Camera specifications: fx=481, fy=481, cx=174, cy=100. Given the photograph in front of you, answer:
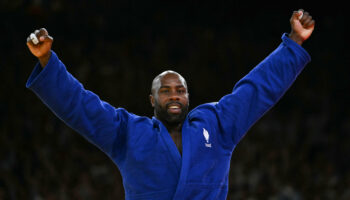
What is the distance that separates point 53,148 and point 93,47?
1.51 metres

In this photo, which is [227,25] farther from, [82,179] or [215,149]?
[215,149]

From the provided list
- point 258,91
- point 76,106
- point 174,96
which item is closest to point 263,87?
point 258,91

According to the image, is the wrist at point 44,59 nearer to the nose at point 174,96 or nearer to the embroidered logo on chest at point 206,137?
the nose at point 174,96

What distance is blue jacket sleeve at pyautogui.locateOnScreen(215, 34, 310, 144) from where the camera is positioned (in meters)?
2.23

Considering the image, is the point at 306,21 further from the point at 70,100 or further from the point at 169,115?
the point at 70,100

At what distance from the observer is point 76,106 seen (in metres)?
1.99

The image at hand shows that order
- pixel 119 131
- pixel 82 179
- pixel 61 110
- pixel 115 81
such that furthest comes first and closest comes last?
pixel 115 81
pixel 82 179
pixel 119 131
pixel 61 110

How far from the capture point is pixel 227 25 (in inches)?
280

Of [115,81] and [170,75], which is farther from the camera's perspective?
[115,81]

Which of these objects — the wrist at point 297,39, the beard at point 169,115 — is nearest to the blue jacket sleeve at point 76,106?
the beard at point 169,115

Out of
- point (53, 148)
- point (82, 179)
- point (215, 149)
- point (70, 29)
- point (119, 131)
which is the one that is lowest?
point (82, 179)

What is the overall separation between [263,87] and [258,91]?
0.03 meters

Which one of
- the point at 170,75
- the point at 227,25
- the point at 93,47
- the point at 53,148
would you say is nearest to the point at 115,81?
the point at 93,47

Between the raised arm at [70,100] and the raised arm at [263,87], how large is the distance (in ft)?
1.63
